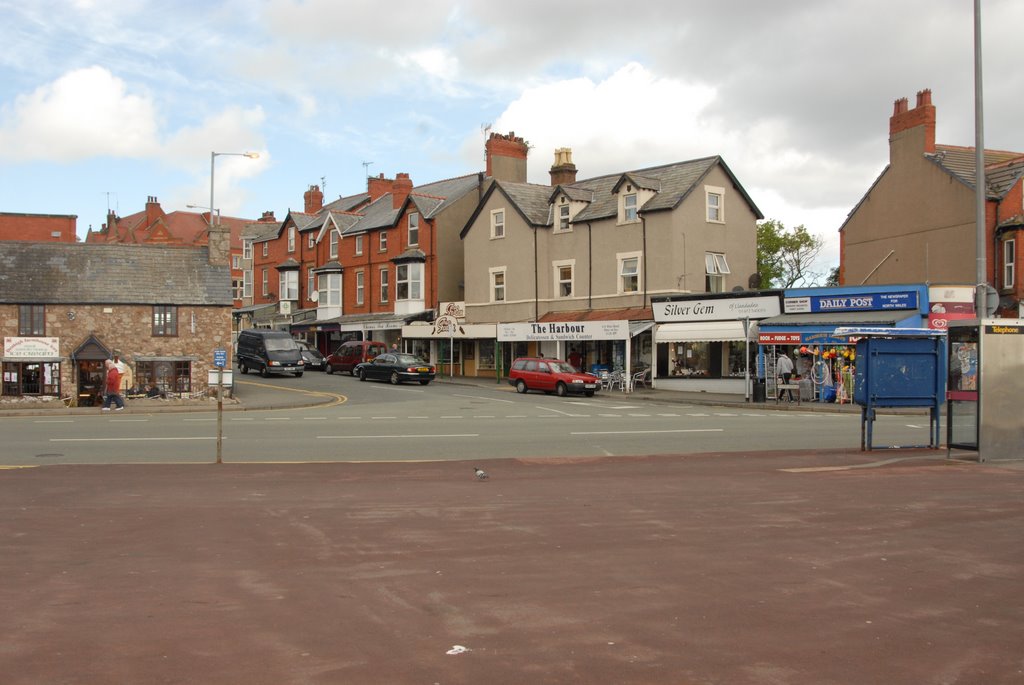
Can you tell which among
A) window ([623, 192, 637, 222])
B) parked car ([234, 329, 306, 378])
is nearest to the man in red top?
parked car ([234, 329, 306, 378])

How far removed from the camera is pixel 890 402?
1573cm

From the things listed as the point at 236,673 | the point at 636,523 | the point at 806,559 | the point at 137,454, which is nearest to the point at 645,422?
the point at 137,454

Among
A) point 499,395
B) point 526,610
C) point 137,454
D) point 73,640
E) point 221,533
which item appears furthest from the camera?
point 499,395

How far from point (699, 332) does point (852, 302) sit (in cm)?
603

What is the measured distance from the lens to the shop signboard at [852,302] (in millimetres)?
32188

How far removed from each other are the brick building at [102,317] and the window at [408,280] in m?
16.2

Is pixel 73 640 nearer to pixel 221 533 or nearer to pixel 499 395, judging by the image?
pixel 221 533

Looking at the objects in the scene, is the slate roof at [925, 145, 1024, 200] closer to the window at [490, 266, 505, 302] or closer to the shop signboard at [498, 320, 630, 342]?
the shop signboard at [498, 320, 630, 342]

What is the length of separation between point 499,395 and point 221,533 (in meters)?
27.3

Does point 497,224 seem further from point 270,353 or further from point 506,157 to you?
point 270,353

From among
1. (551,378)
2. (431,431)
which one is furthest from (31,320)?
(431,431)

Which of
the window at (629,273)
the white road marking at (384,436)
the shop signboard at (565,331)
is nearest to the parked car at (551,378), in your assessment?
the shop signboard at (565,331)

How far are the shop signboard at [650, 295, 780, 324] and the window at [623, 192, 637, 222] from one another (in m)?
4.36

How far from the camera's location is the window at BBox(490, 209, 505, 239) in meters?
47.9
